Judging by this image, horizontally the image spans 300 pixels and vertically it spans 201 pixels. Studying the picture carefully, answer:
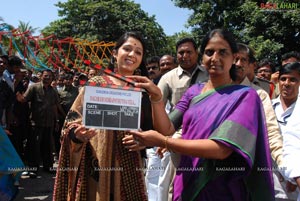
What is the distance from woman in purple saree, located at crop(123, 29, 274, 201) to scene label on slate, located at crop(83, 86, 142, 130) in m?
0.08

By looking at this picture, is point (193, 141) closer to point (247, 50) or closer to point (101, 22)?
point (247, 50)

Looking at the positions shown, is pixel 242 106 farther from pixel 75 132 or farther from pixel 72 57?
pixel 72 57

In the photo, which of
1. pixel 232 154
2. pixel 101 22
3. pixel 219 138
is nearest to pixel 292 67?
pixel 232 154

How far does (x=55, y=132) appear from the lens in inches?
295

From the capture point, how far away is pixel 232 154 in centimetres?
167

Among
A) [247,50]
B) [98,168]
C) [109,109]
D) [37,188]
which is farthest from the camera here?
[37,188]

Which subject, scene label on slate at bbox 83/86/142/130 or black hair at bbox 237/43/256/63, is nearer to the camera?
scene label on slate at bbox 83/86/142/130

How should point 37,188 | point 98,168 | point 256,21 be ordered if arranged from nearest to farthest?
point 98,168
point 37,188
point 256,21

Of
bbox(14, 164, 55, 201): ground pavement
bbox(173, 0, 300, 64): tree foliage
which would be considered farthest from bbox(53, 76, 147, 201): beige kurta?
bbox(173, 0, 300, 64): tree foliage

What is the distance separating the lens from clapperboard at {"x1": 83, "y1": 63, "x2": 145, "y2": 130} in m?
1.64

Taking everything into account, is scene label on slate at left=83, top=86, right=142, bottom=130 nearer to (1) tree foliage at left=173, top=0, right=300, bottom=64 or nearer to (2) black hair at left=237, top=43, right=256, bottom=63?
(2) black hair at left=237, top=43, right=256, bottom=63

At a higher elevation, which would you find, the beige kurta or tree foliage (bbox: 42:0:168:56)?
tree foliage (bbox: 42:0:168:56)

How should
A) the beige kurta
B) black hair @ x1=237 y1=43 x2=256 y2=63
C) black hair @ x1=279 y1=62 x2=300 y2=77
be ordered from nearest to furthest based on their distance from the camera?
the beige kurta < black hair @ x1=279 y1=62 x2=300 y2=77 < black hair @ x1=237 y1=43 x2=256 y2=63

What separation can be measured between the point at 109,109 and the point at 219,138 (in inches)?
21.3
